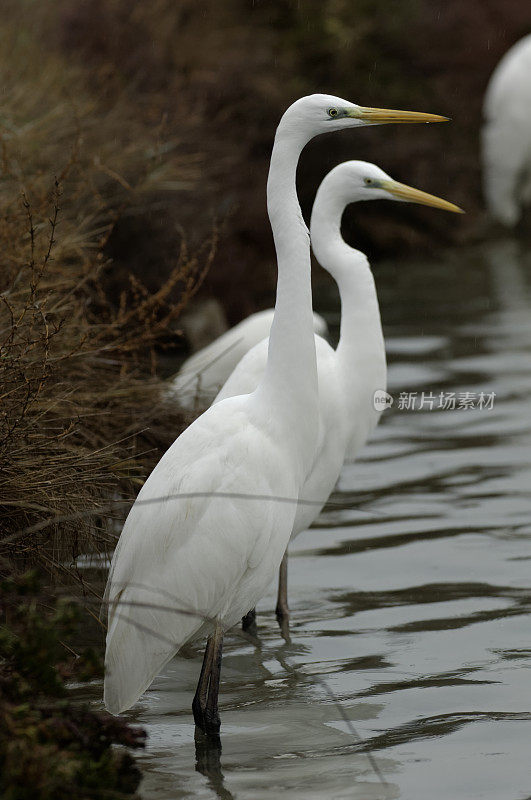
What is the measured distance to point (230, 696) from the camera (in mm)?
4320

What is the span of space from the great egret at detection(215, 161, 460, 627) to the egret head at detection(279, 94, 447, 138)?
1148mm

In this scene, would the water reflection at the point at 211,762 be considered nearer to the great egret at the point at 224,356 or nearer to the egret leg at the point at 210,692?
the egret leg at the point at 210,692

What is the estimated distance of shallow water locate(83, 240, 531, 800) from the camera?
142 inches

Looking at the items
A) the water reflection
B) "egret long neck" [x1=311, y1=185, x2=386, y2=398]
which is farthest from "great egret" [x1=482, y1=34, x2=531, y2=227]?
the water reflection

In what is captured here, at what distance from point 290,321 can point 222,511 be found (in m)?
0.63

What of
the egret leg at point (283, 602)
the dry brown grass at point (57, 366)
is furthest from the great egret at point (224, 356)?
the egret leg at point (283, 602)

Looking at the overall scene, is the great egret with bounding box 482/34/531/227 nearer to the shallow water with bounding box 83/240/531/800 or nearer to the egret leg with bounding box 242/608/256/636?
the shallow water with bounding box 83/240/531/800

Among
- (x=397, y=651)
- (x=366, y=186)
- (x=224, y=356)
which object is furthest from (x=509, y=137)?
(x=397, y=651)

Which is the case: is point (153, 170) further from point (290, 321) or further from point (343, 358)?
point (290, 321)

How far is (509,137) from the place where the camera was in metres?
14.9

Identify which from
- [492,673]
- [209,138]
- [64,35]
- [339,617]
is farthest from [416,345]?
[492,673]

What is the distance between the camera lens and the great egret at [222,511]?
377 centimetres

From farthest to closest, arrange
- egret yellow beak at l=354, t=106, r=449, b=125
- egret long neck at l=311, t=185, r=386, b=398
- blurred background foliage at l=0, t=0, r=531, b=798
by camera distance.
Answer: egret long neck at l=311, t=185, r=386, b=398 → egret yellow beak at l=354, t=106, r=449, b=125 → blurred background foliage at l=0, t=0, r=531, b=798

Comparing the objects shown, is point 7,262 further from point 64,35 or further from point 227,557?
point 64,35
